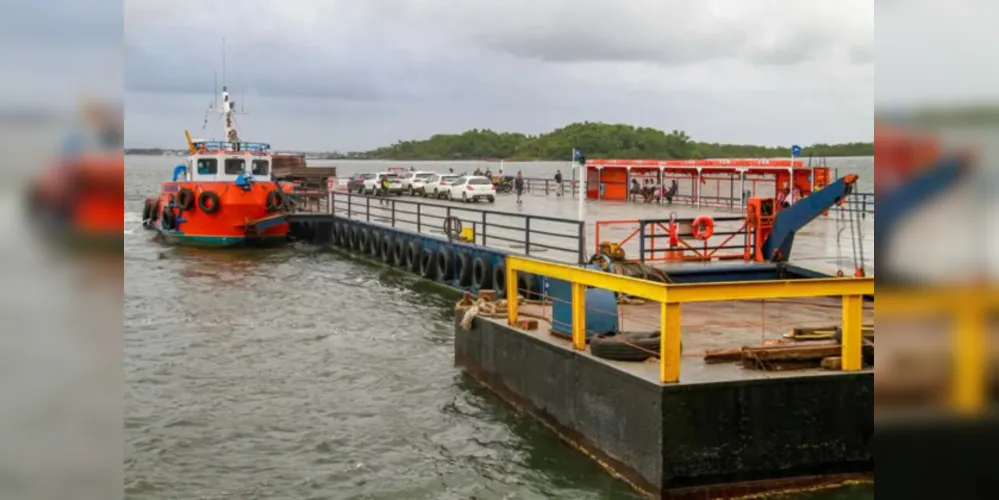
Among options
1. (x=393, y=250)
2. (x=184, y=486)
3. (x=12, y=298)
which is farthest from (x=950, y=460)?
(x=393, y=250)

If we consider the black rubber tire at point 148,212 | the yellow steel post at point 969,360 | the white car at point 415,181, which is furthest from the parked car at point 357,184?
the yellow steel post at point 969,360

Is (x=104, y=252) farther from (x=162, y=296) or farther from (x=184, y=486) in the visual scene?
(x=162, y=296)

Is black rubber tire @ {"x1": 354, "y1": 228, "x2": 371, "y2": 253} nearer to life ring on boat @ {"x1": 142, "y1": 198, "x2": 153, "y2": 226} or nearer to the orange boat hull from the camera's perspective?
the orange boat hull

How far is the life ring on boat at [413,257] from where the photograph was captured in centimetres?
2638

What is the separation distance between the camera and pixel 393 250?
28.4 m

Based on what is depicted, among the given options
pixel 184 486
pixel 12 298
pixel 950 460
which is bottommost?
pixel 184 486

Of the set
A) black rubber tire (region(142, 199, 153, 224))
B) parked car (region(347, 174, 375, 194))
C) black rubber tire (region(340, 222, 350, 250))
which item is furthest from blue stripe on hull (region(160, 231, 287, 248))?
parked car (region(347, 174, 375, 194))

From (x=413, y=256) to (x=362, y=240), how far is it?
542cm

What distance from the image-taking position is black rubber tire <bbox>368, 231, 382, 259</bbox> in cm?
2983

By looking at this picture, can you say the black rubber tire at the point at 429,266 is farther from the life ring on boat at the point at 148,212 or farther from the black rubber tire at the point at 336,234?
the life ring on boat at the point at 148,212

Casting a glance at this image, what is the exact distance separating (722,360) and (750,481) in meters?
1.31

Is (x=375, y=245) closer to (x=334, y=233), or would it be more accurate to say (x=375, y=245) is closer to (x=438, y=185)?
(x=334, y=233)

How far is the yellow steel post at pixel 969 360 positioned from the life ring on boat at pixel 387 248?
88.4 ft

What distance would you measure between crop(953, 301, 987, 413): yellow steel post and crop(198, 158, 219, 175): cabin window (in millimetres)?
35403
